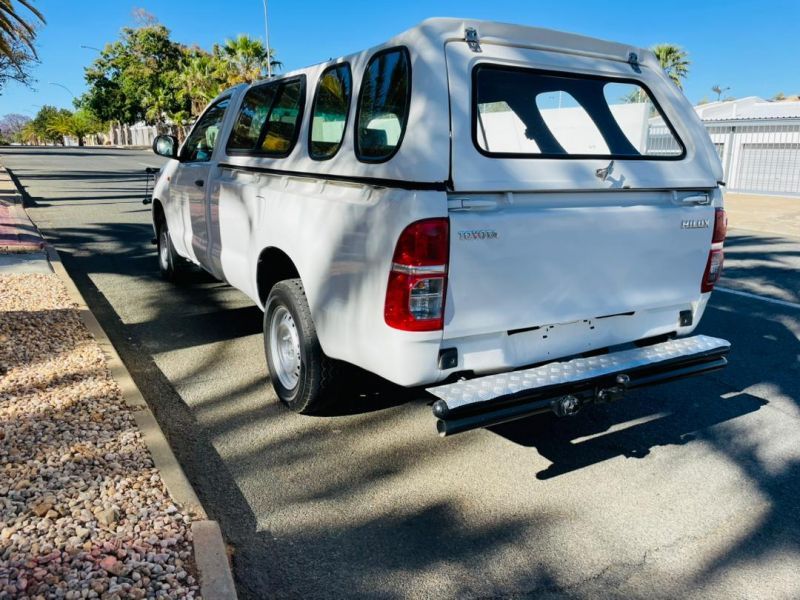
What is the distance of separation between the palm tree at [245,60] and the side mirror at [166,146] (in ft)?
126

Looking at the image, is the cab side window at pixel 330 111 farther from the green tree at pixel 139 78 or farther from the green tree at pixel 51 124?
the green tree at pixel 51 124

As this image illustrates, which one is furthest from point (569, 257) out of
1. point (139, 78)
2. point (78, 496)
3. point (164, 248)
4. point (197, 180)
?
point (139, 78)

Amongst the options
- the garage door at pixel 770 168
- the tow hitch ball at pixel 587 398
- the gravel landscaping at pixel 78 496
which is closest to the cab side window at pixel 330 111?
the tow hitch ball at pixel 587 398

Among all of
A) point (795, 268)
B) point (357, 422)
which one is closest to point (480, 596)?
point (357, 422)

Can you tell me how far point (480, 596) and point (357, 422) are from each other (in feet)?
5.73

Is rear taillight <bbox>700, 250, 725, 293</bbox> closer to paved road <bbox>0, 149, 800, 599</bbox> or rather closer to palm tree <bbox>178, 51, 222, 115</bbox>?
paved road <bbox>0, 149, 800, 599</bbox>

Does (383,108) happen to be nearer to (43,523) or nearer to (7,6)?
(43,523)

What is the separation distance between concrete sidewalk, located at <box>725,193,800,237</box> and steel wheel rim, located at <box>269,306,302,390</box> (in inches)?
486

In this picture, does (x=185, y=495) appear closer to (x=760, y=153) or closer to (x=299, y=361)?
(x=299, y=361)

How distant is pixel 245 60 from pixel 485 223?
4431cm

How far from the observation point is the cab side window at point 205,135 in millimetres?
5746

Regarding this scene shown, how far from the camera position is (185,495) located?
316cm

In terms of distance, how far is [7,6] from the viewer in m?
6.65

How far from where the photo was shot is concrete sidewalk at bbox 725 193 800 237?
14282 millimetres
